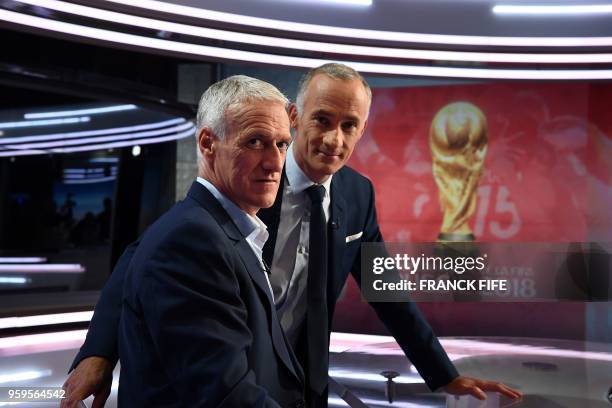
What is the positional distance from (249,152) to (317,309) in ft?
2.33

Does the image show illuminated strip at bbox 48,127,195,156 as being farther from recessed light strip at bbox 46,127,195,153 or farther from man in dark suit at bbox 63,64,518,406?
man in dark suit at bbox 63,64,518,406

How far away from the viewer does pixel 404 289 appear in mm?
2006

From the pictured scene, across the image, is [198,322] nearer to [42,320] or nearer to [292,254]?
[292,254]

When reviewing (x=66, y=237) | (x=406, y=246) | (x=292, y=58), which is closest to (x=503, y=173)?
(x=406, y=246)

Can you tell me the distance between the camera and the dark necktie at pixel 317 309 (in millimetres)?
1729

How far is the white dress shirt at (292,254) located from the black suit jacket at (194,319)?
2.14ft

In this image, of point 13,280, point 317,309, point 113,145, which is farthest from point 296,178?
point 13,280

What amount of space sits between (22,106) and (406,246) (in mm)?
5174

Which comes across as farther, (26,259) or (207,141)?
(26,259)

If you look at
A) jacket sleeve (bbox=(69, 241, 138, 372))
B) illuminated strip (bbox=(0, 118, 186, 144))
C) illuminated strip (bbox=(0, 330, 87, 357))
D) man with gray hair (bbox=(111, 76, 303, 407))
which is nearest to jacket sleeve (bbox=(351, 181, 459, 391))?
man with gray hair (bbox=(111, 76, 303, 407))

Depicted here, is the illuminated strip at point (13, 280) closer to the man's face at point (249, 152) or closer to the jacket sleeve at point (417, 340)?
the jacket sleeve at point (417, 340)

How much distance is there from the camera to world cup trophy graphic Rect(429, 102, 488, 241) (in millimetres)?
5125

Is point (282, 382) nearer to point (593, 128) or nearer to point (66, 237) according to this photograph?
point (593, 128)

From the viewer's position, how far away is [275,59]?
137 inches
